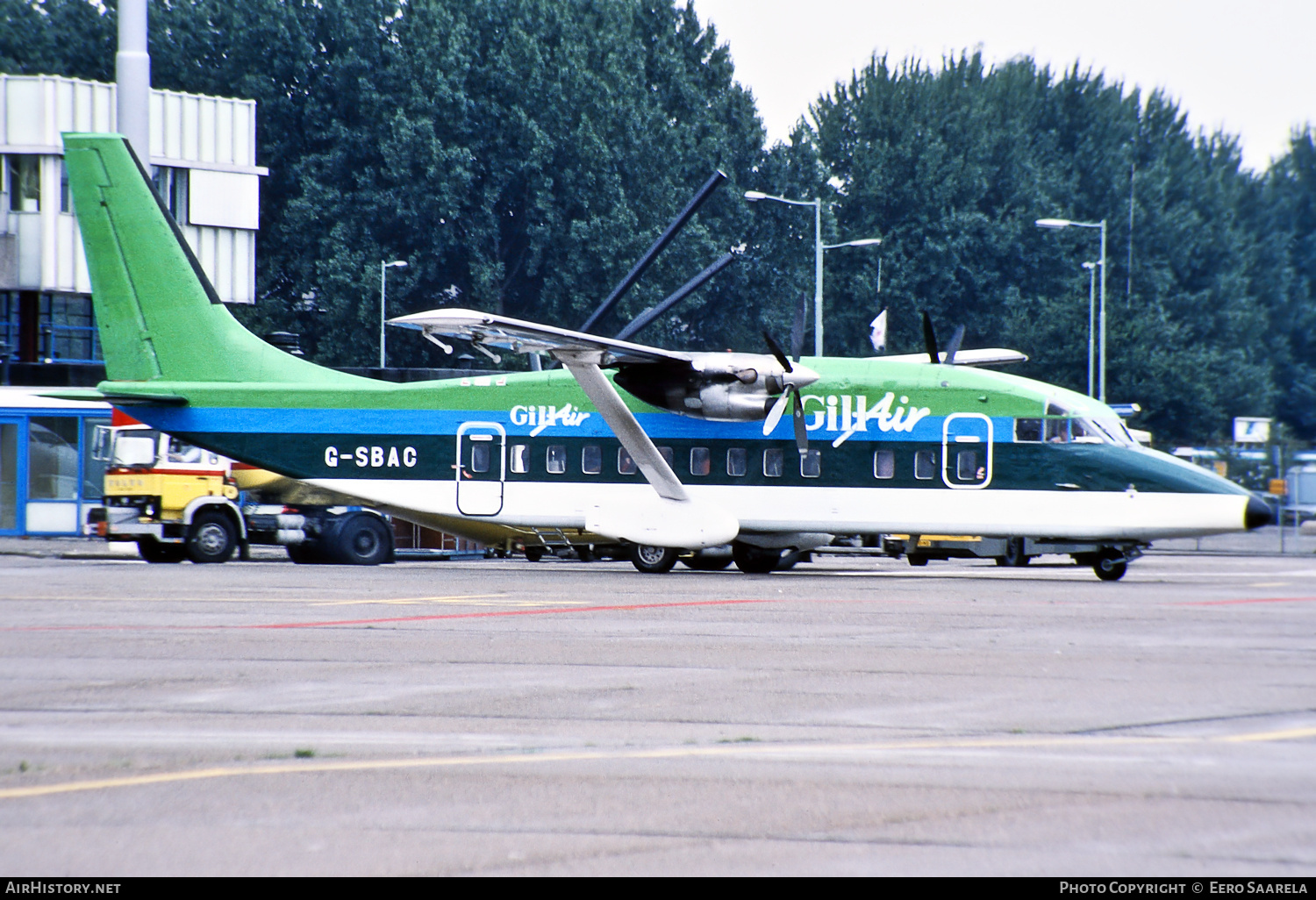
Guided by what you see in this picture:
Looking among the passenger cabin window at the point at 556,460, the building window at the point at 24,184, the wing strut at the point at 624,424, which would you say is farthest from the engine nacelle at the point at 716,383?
the building window at the point at 24,184

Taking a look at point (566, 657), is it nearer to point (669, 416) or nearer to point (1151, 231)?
point (669, 416)

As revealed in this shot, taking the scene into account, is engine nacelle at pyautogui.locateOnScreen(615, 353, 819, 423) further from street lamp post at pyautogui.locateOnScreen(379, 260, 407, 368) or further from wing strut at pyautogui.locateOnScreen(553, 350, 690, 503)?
street lamp post at pyautogui.locateOnScreen(379, 260, 407, 368)

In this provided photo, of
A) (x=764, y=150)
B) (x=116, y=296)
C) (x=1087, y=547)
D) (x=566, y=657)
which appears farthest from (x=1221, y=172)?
(x=566, y=657)

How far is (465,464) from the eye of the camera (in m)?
26.0

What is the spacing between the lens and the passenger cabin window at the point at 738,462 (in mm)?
24969

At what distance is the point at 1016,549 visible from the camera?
2647 cm

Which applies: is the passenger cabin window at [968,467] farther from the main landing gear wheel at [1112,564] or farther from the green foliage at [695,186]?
the green foliage at [695,186]

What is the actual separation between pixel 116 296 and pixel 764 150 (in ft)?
179

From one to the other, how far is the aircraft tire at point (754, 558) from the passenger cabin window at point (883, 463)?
113 inches

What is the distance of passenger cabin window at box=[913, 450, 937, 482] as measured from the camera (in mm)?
24156

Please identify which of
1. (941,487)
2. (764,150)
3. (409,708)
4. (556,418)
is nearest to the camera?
(409,708)

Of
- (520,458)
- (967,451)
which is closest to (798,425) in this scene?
(967,451)

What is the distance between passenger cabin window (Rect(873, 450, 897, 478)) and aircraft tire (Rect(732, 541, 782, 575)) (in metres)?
2.88

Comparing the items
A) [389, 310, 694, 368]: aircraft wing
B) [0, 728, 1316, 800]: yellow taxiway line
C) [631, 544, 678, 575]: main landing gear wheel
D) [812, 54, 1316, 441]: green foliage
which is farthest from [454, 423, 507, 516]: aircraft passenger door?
[812, 54, 1316, 441]: green foliage
